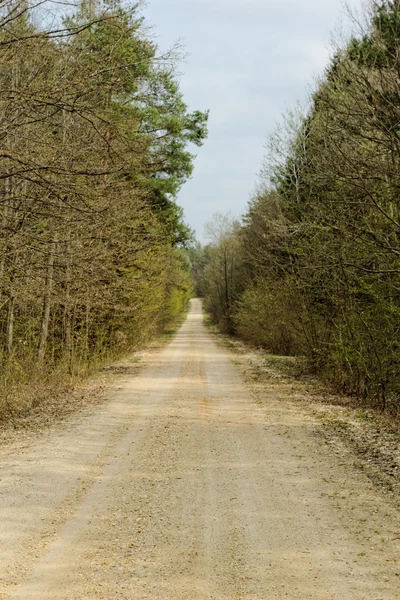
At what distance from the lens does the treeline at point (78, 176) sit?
7598mm

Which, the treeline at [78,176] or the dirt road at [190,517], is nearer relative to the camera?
the dirt road at [190,517]

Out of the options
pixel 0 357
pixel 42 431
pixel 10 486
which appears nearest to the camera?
pixel 10 486

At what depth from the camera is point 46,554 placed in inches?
184

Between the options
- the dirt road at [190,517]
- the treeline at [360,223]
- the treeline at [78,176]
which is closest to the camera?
the dirt road at [190,517]

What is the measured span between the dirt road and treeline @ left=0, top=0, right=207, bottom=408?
3137 mm

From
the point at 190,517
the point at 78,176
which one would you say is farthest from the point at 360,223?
the point at 190,517

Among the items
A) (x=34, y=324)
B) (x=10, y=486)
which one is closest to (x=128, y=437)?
(x=10, y=486)

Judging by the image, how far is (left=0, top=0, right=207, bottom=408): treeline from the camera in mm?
7598

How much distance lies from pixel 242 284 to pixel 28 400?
28941mm

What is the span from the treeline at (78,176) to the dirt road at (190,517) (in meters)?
3.14

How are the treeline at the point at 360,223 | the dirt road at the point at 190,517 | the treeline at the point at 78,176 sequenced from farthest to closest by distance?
the treeline at the point at 360,223
the treeline at the point at 78,176
the dirt road at the point at 190,517

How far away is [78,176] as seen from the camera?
32.9 ft

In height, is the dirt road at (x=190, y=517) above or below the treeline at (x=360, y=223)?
below

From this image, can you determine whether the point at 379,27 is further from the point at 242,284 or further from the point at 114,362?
the point at 242,284
